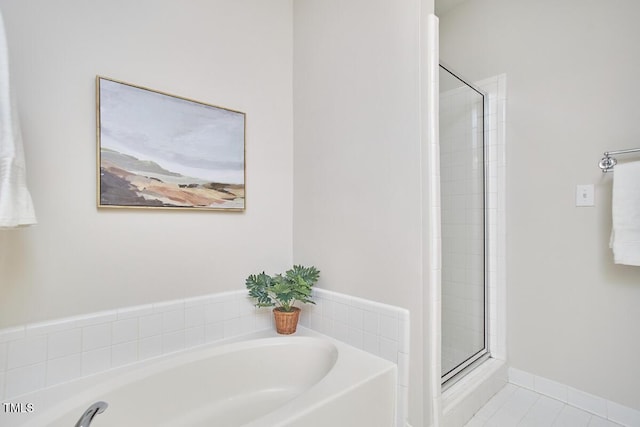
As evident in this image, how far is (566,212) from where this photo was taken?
1.76 metres

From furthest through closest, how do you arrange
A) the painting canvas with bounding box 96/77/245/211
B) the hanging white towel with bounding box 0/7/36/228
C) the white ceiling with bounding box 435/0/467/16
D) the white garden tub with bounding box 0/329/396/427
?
1. the white ceiling with bounding box 435/0/467/16
2. the painting canvas with bounding box 96/77/245/211
3. the white garden tub with bounding box 0/329/396/427
4. the hanging white towel with bounding box 0/7/36/228

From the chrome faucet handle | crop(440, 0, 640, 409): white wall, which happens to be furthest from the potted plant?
the chrome faucet handle

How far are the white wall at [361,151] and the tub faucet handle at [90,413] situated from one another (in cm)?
109

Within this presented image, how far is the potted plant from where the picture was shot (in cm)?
169

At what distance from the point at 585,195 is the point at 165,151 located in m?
2.19

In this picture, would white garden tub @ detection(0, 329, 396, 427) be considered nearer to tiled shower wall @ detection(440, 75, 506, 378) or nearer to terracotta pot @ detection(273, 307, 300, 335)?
terracotta pot @ detection(273, 307, 300, 335)

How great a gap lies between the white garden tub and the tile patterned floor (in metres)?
0.62

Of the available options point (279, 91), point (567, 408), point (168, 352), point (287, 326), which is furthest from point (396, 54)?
point (567, 408)

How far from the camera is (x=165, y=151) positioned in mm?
1488

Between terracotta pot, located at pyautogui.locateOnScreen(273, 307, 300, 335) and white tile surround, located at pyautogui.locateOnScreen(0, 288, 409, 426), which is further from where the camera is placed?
terracotta pot, located at pyautogui.locateOnScreen(273, 307, 300, 335)

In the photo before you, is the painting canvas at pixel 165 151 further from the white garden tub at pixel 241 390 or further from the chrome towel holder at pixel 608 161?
the chrome towel holder at pixel 608 161

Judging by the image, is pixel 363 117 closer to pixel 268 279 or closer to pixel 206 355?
pixel 268 279

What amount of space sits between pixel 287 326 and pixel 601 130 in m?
1.97

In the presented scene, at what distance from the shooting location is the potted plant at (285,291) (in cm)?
169
